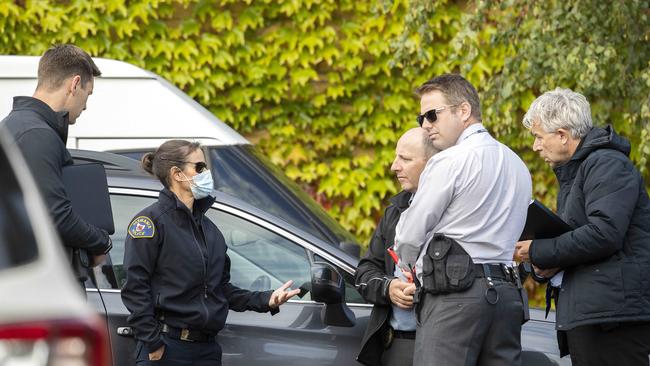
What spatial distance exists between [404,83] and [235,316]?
5.30 m

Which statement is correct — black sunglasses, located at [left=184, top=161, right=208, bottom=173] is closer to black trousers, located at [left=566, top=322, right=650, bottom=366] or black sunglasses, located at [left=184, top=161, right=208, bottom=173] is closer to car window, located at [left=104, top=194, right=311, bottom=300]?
car window, located at [left=104, top=194, right=311, bottom=300]

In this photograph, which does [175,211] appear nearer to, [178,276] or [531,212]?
[178,276]

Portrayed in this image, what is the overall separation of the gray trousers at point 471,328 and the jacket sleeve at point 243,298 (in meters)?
0.78

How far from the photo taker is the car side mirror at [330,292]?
15.3ft

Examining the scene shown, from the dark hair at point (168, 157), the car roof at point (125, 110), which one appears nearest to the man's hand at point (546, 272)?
the dark hair at point (168, 157)

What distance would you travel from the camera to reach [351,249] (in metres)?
5.36

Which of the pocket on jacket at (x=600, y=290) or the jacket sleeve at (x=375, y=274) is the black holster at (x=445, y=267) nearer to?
the jacket sleeve at (x=375, y=274)

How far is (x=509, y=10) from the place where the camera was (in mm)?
8281

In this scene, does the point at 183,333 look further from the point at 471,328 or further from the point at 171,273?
the point at 471,328

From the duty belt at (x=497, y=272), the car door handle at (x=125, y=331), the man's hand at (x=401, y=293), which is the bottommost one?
the car door handle at (x=125, y=331)

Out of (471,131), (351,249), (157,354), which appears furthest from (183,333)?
(471,131)

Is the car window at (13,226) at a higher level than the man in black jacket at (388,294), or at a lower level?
higher

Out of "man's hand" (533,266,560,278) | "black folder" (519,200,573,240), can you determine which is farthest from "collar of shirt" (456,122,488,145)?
"man's hand" (533,266,560,278)

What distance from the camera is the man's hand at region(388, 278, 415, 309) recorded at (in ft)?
15.0
